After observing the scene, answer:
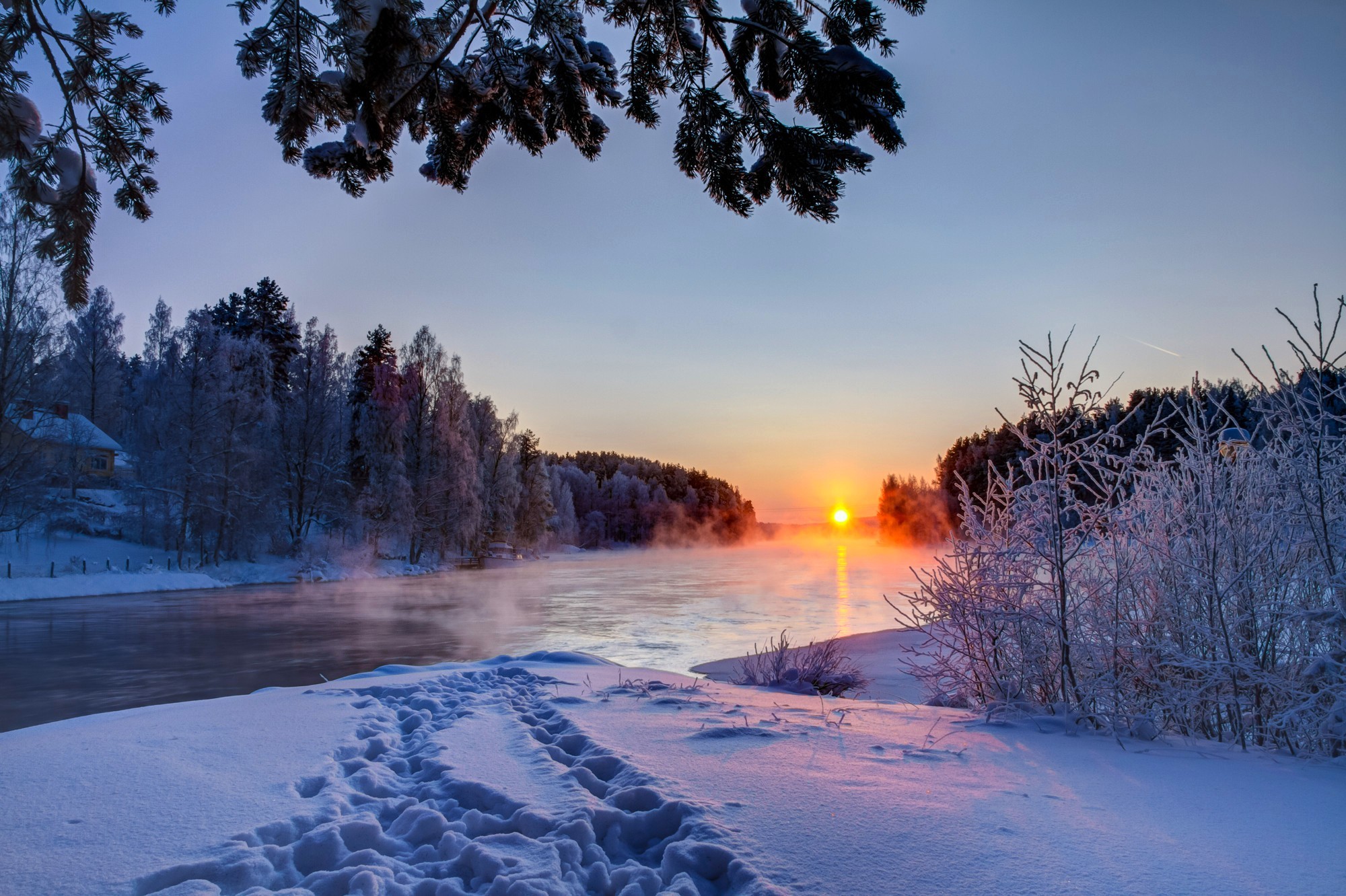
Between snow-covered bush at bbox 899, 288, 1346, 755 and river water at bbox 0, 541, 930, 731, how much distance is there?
105cm

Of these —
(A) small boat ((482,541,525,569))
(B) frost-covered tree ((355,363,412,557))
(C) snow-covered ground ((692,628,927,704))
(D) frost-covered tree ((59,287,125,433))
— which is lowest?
(A) small boat ((482,541,525,569))

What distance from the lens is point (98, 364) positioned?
4525 cm

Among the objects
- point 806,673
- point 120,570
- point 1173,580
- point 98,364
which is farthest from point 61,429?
point 1173,580

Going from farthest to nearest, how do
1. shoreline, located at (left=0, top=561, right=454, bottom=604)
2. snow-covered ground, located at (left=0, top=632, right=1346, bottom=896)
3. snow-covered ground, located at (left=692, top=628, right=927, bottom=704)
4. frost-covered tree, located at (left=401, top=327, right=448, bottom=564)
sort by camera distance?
frost-covered tree, located at (left=401, top=327, right=448, bottom=564) < shoreline, located at (left=0, top=561, right=454, bottom=604) < snow-covered ground, located at (left=692, top=628, right=927, bottom=704) < snow-covered ground, located at (left=0, top=632, right=1346, bottom=896)

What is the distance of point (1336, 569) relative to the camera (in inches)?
155

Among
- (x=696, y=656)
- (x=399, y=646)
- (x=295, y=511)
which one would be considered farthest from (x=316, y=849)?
(x=295, y=511)

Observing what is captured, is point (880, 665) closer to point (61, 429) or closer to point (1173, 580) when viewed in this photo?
point (1173, 580)

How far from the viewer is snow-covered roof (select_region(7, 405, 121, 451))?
23844 mm

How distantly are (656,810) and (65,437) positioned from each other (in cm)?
3927

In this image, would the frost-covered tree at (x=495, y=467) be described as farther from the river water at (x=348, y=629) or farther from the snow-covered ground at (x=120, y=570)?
the river water at (x=348, y=629)

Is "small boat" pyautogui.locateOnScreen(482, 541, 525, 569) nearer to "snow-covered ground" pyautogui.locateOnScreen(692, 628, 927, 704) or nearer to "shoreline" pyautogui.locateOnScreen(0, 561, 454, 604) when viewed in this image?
"shoreline" pyautogui.locateOnScreen(0, 561, 454, 604)

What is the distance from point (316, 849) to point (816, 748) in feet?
7.71

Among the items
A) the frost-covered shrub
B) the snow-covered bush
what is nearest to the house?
the frost-covered shrub

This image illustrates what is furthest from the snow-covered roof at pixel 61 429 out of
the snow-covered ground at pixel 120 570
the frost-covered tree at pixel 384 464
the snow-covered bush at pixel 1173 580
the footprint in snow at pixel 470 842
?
the snow-covered bush at pixel 1173 580
